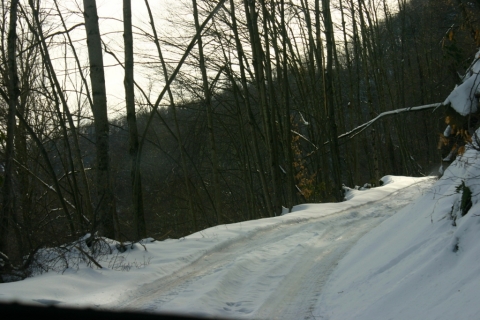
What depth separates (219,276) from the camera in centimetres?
659

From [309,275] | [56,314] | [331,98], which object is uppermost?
[331,98]

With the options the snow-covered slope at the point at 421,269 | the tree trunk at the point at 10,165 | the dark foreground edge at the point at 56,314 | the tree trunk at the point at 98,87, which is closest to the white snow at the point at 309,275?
the snow-covered slope at the point at 421,269

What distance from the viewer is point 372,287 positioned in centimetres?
538

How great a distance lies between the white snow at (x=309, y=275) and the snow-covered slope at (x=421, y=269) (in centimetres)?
1

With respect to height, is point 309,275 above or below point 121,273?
below

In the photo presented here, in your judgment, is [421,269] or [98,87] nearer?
[421,269]

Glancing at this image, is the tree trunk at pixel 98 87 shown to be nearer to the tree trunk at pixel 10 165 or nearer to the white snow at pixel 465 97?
the tree trunk at pixel 10 165

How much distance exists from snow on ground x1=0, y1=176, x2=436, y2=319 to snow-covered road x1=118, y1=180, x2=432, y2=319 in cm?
1

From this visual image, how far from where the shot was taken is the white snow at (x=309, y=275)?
180 inches

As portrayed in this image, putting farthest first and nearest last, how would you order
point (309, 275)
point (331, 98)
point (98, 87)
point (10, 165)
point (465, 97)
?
1. point (331, 98)
2. point (98, 87)
3. point (10, 165)
4. point (465, 97)
5. point (309, 275)

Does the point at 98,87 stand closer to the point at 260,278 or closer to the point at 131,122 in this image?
the point at 131,122

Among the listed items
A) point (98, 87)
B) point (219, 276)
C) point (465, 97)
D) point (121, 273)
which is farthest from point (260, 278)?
point (98, 87)

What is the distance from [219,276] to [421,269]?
2.65 meters

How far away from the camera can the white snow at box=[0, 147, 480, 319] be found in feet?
15.0
